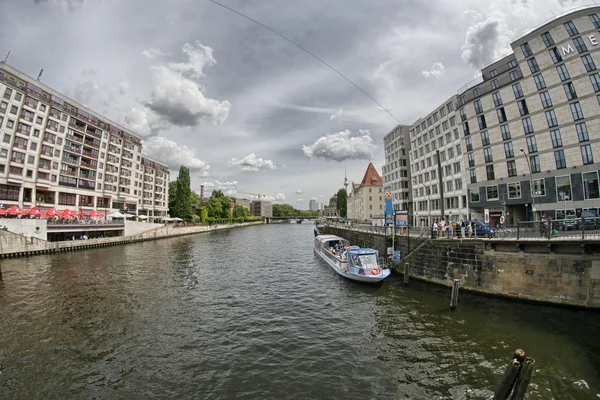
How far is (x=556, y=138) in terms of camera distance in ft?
129

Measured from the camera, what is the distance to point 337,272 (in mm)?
30781

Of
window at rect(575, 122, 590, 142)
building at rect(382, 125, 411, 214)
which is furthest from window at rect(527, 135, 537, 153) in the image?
building at rect(382, 125, 411, 214)

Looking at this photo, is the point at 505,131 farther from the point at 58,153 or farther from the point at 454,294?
the point at 58,153

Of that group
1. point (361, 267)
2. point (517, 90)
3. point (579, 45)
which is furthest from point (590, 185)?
point (361, 267)

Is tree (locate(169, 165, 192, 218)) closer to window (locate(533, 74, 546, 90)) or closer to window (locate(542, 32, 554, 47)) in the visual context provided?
window (locate(533, 74, 546, 90))

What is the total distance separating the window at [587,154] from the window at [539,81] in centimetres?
1051

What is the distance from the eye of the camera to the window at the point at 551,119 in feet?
130

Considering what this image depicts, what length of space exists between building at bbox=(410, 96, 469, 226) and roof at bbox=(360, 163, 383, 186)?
34432 mm

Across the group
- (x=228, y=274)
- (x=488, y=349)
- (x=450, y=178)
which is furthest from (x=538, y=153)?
(x=228, y=274)

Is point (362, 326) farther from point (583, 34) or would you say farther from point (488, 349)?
point (583, 34)

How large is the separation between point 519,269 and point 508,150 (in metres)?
34.1

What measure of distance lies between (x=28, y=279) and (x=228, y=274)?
18.4m

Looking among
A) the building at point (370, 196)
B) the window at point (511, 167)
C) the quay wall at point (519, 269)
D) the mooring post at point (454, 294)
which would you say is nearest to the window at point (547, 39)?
the window at point (511, 167)

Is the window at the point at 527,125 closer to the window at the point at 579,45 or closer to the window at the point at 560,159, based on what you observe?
the window at the point at 560,159
